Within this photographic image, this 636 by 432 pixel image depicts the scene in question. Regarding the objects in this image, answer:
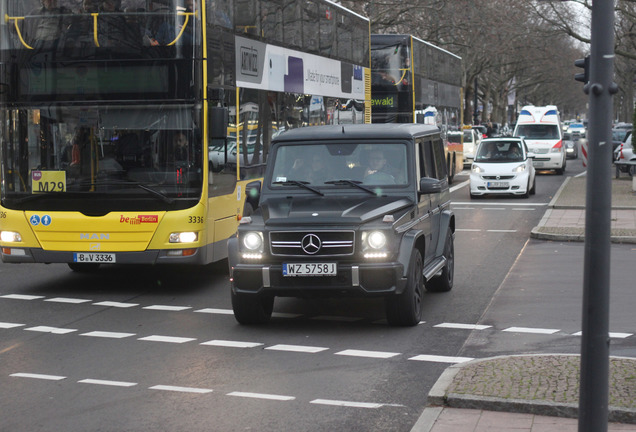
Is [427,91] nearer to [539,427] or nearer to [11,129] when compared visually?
[11,129]

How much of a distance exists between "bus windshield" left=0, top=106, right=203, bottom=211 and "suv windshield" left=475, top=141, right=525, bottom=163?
1769cm

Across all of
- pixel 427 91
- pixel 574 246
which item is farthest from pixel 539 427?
pixel 427 91

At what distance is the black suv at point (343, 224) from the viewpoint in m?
9.55

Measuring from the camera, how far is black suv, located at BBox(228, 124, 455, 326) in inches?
376

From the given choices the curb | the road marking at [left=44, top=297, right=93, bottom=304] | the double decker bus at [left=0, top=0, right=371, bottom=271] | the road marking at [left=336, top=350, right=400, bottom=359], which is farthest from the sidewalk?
the road marking at [left=44, top=297, right=93, bottom=304]

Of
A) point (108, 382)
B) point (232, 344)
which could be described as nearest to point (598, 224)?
point (108, 382)

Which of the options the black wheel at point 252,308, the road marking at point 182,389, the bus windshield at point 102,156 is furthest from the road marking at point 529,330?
the bus windshield at point 102,156

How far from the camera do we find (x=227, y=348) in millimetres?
9250

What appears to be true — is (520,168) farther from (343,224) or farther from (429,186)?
(343,224)

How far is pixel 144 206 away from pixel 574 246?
27.0 ft

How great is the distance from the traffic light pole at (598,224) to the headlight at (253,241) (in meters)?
4.84

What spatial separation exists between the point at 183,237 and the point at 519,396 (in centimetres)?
619

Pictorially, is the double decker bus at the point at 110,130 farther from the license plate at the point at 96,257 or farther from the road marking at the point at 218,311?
the road marking at the point at 218,311

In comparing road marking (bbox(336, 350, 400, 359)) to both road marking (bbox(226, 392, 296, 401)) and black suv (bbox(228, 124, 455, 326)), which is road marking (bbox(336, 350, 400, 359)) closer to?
black suv (bbox(228, 124, 455, 326))
